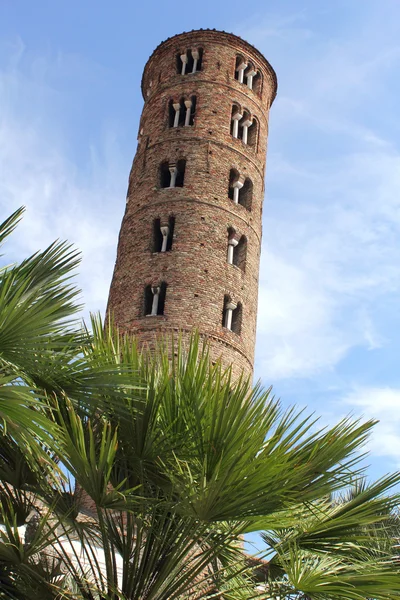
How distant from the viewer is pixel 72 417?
5438mm

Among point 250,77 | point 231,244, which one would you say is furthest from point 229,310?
point 250,77

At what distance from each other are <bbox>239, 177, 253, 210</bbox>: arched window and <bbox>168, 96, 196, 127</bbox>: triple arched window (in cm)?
239

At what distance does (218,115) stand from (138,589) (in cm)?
1678

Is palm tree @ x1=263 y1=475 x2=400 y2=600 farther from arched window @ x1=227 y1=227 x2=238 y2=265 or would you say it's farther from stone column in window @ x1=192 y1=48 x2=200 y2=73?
stone column in window @ x1=192 y1=48 x2=200 y2=73

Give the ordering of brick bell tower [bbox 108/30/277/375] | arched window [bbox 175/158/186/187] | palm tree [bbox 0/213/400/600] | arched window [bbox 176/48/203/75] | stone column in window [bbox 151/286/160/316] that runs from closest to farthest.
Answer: palm tree [bbox 0/213/400/600] → stone column in window [bbox 151/286/160/316] → brick bell tower [bbox 108/30/277/375] → arched window [bbox 175/158/186/187] → arched window [bbox 176/48/203/75]

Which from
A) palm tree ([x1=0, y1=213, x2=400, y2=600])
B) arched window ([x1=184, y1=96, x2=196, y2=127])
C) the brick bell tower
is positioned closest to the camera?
palm tree ([x1=0, y1=213, x2=400, y2=600])

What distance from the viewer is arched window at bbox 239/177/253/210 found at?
786 inches

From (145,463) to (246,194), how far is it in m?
14.8

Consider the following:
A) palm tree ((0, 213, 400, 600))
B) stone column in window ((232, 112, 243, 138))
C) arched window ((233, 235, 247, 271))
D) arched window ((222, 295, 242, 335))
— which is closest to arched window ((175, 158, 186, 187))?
stone column in window ((232, 112, 243, 138))

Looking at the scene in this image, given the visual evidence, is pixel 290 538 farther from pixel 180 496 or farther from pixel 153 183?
pixel 153 183

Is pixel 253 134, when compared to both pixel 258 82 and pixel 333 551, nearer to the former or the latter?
pixel 258 82

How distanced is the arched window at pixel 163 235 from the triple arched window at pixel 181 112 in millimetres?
3583

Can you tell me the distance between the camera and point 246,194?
20.2 meters

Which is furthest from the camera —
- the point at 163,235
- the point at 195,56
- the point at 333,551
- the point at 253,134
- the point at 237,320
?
the point at 195,56
